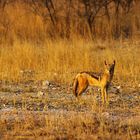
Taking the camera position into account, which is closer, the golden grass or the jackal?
the jackal

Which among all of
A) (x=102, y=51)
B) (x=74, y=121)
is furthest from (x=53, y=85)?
(x=102, y=51)

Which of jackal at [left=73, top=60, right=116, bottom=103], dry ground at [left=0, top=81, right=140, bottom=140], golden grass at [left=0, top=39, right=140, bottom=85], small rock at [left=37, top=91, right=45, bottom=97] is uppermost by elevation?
golden grass at [left=0, top=39, right=140, bottom=85]

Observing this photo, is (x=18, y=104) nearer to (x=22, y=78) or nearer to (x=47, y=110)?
(x=47, y=110)

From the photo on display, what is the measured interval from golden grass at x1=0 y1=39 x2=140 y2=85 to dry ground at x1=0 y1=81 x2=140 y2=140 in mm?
1617

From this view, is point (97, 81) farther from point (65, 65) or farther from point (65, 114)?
point (65, 65)

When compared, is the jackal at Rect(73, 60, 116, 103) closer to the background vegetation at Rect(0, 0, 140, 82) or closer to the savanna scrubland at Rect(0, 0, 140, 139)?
the savanna scrubland at Rect(0, 0, 140, 139)

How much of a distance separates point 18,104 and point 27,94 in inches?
44.9

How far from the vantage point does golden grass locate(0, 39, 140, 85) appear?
549 inches

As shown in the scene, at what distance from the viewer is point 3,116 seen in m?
9.00

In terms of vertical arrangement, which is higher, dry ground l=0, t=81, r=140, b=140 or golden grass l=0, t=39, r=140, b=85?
golden grass l=0, t=39, r=140, b=85

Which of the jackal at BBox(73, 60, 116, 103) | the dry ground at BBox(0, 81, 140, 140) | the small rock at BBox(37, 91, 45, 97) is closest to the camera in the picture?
the dry ground at BBox(0, 81, 140, 140)

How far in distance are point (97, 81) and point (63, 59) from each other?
554 cm

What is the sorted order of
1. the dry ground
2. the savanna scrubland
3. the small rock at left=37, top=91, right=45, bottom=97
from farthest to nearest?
the small rock at left=37, top=91, right=45, bottom=97 < the savanna scrubland < the dry ground

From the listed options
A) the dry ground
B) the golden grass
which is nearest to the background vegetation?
the golden grass
